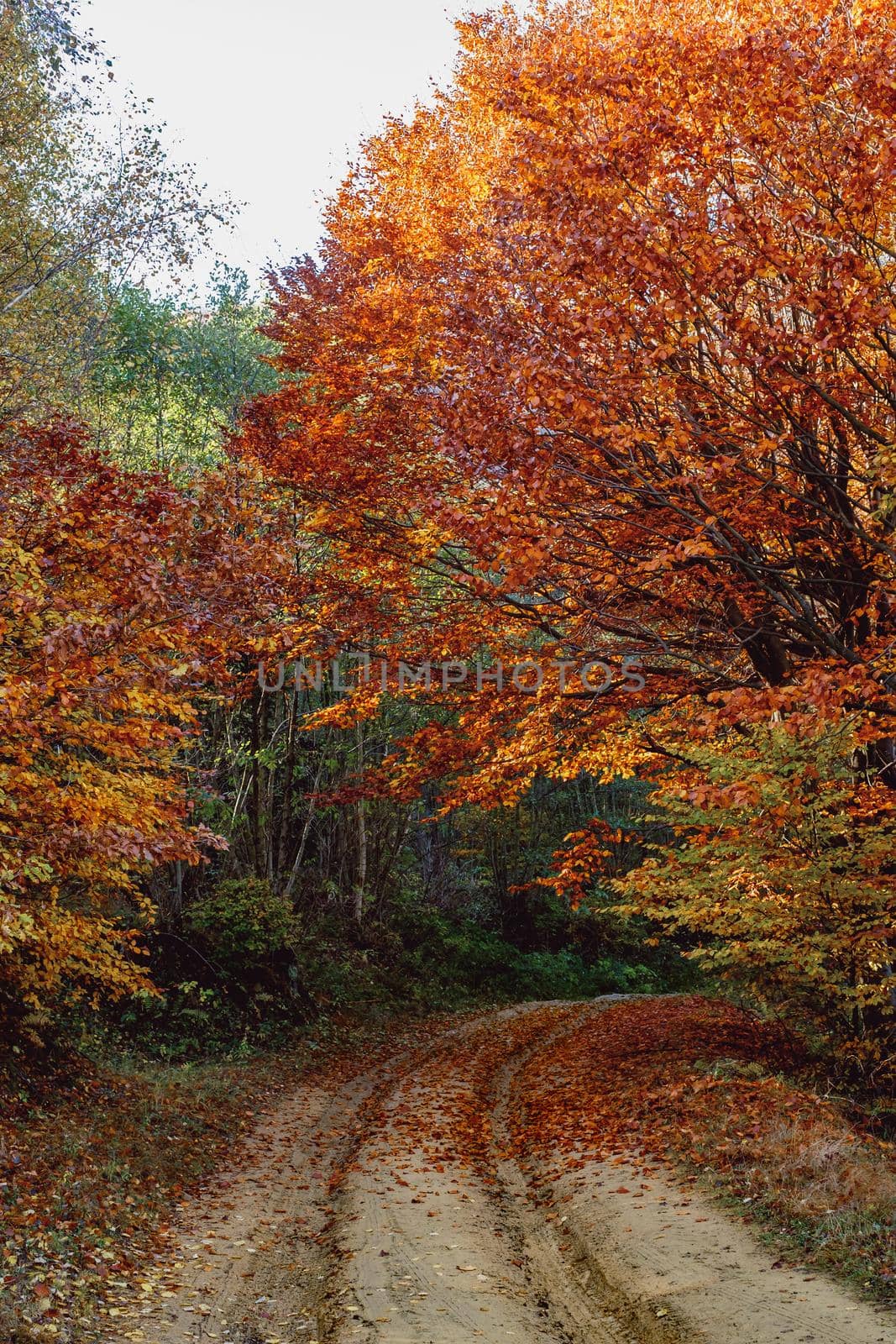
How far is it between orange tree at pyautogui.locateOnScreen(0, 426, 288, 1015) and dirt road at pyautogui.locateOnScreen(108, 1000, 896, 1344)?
8.34 ft

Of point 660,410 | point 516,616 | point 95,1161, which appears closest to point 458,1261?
point 95,1161

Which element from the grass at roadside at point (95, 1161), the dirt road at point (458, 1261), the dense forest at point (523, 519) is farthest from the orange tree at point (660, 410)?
the grass at roadside at point (95, 1161)

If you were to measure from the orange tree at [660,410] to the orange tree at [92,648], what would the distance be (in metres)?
2.10

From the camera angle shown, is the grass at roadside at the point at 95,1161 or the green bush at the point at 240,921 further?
the green bush at the point at 240,921

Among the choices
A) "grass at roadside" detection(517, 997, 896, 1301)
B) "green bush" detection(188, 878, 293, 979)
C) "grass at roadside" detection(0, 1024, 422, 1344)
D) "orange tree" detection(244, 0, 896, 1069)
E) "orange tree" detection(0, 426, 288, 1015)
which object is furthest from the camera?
"green bush" detection(188, 878, 293, 979)

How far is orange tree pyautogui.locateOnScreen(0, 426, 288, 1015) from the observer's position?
23.0 feet

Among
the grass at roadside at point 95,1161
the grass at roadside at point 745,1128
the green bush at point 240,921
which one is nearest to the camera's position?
the grass at roadside at point 95,1161

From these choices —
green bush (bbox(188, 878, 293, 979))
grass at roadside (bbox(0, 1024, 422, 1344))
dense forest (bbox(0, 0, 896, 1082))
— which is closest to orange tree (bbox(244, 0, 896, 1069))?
dense forest (bbox(0, 0, 896, 1082))

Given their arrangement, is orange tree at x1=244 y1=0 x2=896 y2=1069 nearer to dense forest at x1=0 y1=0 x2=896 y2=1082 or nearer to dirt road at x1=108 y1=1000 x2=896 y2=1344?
dense forest at x1=0 y1=0 x2=896 y2=1082

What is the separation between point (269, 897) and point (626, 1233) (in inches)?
378

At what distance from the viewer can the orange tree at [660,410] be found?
7.20 meters

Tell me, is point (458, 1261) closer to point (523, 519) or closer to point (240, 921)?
point (523, 519)

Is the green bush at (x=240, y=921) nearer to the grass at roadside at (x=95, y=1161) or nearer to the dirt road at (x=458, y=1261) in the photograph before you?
the grass at roadside at (x=95, y=1161)

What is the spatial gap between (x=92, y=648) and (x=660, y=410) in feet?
18.6
